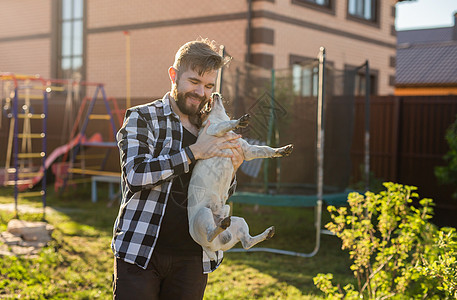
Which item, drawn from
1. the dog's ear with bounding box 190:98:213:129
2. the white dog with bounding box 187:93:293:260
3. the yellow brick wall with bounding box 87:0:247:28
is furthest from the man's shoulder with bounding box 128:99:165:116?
the yellow brick wall with bounding box 87:0:247:28

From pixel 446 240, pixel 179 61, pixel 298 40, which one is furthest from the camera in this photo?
pixel 298 40

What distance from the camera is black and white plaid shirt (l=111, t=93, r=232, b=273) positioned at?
2.39m

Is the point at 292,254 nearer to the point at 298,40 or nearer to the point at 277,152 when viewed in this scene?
the point at 277,152

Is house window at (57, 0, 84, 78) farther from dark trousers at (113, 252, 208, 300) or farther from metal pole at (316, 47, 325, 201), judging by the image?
dark trousers at (113, 252, 208, 300)

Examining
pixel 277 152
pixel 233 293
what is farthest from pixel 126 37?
pixel 277 152

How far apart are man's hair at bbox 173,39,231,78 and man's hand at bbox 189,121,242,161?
281 mm

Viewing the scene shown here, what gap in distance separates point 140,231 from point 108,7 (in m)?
13.0

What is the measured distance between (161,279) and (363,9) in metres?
13.6

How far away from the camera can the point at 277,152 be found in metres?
2.23

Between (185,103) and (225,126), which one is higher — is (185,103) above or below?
above

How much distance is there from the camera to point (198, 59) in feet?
7.79

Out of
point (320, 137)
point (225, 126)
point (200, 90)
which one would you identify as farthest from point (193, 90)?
point (320, 137)

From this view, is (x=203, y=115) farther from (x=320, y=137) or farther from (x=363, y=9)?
(x=363, y=9)

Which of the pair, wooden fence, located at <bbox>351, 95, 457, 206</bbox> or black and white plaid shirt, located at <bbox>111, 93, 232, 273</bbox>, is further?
wooden fence, located at <bbox>351, 95, 457, 206</bbox>
